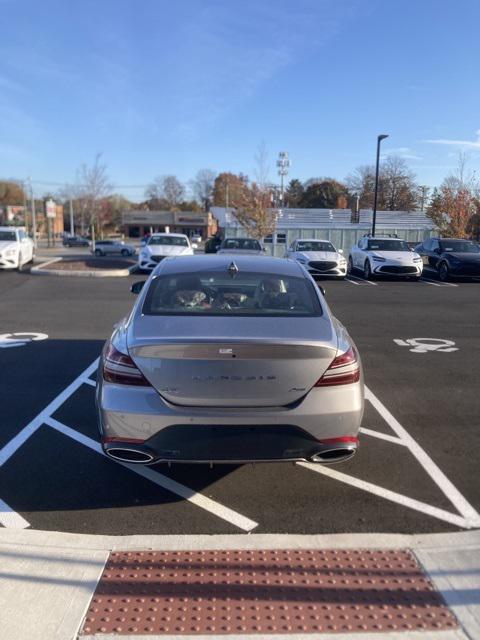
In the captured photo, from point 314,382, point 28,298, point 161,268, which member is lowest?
point 28,298

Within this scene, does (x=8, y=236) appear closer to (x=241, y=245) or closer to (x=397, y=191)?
(x=241, y=245)

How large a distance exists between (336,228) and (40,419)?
30577 millimetres

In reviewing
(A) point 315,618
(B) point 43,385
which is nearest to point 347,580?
(A) point 315,618

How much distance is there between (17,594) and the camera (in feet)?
8.70

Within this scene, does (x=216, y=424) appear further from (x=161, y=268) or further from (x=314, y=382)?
(x=161, y=268)

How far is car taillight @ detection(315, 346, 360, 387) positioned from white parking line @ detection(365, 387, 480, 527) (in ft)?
3.63

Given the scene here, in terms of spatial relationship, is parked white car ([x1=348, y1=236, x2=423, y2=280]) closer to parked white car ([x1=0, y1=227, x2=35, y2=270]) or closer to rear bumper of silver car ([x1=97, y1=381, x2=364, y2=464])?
parked white car ([x1=0, y1=227, x2=35, y2=270])

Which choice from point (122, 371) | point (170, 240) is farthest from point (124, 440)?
point (170, 240)

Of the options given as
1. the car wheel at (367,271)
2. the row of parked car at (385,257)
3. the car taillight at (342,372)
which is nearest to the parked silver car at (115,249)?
the row of parked car at (385,257)

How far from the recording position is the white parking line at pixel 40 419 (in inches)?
170

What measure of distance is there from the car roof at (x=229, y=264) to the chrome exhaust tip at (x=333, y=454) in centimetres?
164

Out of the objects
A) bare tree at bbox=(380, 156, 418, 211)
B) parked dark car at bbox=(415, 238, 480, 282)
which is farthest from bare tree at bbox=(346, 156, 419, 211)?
parked dark car at bbox=(415, 238, 480, 282)

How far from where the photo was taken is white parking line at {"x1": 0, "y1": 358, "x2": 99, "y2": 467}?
14.2ft

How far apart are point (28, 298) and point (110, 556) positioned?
37.5ft
